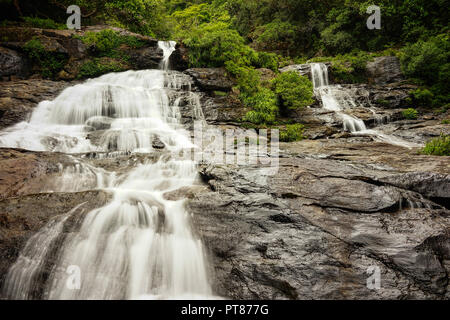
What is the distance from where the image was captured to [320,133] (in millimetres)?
10141

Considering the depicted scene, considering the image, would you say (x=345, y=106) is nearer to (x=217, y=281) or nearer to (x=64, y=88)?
(x=217, y=281)

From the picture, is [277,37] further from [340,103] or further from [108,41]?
[108,41]

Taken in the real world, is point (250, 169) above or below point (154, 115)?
below

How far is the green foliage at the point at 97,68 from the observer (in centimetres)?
1359

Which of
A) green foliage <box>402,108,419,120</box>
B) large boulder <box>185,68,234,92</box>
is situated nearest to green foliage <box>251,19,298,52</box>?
large boulder <box>185,68,234,92</box>

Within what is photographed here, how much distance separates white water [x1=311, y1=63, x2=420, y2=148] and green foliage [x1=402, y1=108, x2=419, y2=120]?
94.6 inches

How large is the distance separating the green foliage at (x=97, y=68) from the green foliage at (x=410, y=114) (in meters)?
16.1

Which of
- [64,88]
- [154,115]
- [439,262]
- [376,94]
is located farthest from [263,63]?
[439,262]

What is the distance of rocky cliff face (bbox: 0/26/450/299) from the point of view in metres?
3.28

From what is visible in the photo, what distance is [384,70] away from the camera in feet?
50.0

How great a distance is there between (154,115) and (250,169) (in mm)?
6885

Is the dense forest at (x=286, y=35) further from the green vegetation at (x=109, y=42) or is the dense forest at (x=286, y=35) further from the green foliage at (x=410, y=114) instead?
the green foliage at (x=410, y=114)
